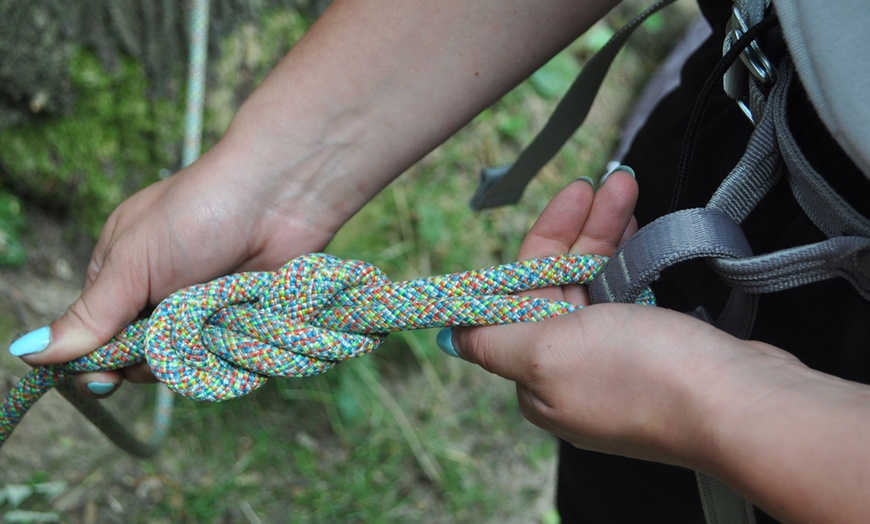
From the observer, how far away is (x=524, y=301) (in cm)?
72

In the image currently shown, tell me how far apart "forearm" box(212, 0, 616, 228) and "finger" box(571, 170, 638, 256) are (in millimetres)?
163

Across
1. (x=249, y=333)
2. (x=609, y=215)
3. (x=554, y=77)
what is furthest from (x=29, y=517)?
(x=554, y=77)

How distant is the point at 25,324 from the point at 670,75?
1385 millimetres

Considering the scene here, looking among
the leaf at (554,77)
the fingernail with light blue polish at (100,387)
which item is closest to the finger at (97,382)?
the fingernail with light blue polish at (100,387)

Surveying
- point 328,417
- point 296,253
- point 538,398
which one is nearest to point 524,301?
point 538,398

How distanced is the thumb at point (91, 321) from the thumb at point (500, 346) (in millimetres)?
360

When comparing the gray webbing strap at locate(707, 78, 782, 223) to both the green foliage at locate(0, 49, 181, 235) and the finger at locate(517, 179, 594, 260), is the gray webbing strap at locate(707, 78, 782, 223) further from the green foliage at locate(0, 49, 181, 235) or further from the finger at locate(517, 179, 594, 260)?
the green foliage at locate(0, 49, 181, 235)

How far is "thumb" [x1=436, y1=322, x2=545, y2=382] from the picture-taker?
0.66m

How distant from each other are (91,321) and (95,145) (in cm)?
64

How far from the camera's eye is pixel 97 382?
2.75 feet

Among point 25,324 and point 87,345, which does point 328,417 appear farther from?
point 87,345

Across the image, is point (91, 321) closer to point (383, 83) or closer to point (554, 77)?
point (383, 83)

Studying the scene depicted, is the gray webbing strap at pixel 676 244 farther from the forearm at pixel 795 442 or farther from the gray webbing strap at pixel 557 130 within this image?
the gray webbing strap at pixel 557 130

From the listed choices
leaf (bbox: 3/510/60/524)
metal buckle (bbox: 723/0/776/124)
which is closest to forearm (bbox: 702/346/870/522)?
metal buckle (bbox: 723/0/776/124)
